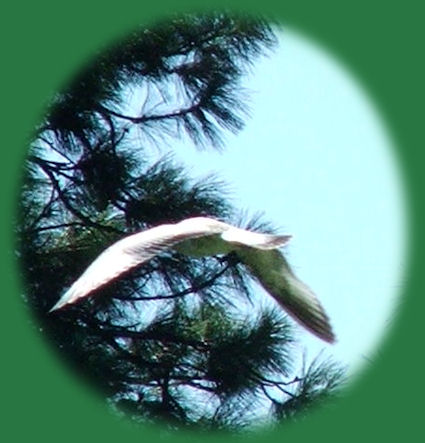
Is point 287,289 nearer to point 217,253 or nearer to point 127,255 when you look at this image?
point 217,253

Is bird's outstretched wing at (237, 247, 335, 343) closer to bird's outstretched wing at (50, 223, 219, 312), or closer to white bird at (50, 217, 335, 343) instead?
white bird at (50, 217, 335, 343)

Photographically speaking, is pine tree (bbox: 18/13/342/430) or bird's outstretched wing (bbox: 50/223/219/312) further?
pine tree (bbox: 18/13/342/430)

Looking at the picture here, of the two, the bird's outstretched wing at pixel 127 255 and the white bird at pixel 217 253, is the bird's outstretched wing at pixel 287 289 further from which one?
the bird's outstretched wing at pixel 127 255

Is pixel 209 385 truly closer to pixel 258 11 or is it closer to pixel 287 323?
pixel 287 323

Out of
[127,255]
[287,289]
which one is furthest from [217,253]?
[127,255]

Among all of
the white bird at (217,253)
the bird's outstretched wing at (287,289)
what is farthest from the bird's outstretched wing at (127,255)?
the bird's outstretched wing at (287,289)

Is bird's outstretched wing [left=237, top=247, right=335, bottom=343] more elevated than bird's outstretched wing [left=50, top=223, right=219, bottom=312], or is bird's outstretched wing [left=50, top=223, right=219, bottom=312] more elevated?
bird's outstretched wing [left=50, top=223, right=219, bottom=312]

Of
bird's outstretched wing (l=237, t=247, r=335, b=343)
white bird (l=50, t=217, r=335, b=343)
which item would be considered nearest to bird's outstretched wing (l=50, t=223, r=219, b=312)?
white bird (l=50, t=217, r=335, b=343)
